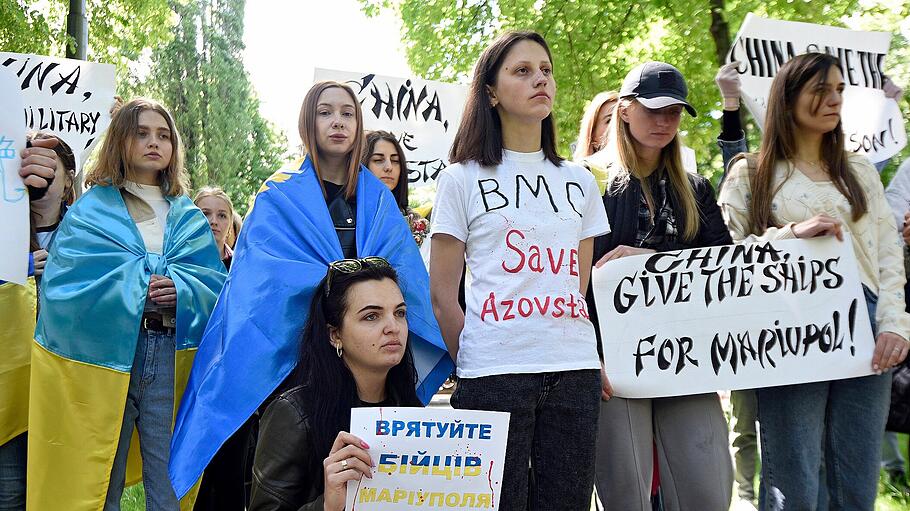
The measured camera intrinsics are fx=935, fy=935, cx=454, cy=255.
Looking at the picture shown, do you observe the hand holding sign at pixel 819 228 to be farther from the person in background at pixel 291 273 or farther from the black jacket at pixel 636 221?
the person in background at pixel 291 273

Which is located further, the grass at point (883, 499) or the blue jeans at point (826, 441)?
the grass at point (883, 499)

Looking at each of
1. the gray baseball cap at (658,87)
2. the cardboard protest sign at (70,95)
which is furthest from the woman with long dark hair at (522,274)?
the cardboard protest sign at (70,95)

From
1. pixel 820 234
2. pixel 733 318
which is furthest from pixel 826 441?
pixel 820 234

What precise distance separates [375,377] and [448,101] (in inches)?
164

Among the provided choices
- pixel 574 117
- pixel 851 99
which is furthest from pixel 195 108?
pixel 851 99

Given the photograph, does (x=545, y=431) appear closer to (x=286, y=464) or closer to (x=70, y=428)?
(x=286, y=464)

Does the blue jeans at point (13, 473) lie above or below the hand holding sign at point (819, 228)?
below

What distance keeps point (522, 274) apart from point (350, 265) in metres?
0.56

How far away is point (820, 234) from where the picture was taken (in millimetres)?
3561

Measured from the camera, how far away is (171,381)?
3.80 m

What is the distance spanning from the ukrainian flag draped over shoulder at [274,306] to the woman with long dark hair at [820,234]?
1.27 m

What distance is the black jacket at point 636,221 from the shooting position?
3.39 meters

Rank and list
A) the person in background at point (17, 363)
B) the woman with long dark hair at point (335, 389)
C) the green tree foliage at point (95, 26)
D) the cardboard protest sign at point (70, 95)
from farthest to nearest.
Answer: the green tree foliage at point (95, 26) → the cardboard protest sign at point (70, 95) → the person in background at point (17, 363) → the woman with long dark hair at point (335, 389)

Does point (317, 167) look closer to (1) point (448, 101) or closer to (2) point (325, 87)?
(2) point (325, 87)
